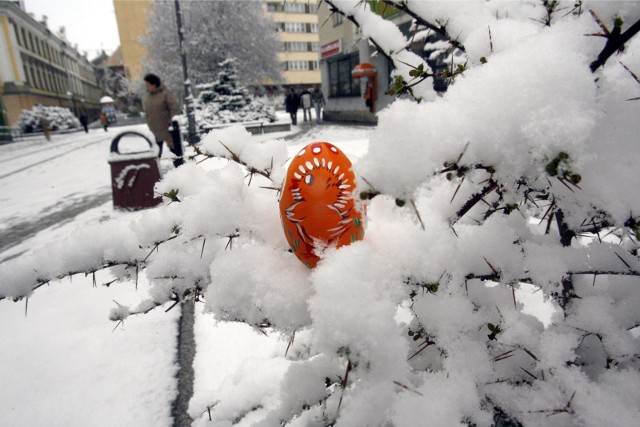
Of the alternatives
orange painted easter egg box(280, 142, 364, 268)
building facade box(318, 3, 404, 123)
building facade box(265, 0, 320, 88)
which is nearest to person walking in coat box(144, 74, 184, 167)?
orange painted easter egg box(280, 142, 364, 268)

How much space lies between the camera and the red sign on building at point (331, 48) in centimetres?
1825

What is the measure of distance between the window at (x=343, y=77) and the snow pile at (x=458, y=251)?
18074 mm

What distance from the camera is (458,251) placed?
3.12ft

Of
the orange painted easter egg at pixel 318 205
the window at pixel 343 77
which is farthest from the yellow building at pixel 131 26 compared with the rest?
the orange painted easter egg at pixel 318 205

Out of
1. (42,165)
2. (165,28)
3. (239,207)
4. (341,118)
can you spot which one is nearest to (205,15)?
(165,28)

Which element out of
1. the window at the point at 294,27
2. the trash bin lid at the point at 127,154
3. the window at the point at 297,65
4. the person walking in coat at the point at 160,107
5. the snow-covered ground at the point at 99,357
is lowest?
the snow-covered ground at the point at 99,357

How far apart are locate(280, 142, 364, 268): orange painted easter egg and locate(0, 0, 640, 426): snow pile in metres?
0.09

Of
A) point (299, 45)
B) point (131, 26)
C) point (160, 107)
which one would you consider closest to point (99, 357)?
point (160, 107)

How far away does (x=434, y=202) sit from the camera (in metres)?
1.04

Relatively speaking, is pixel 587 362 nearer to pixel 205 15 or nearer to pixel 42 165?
pixel 42 165

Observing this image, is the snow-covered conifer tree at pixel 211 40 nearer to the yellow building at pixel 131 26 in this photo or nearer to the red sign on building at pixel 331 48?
the red sign on building at pixel 331 48

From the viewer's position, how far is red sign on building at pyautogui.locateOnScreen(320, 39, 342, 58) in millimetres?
18250

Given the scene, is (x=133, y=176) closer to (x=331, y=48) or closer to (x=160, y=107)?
(x=160, y=107)

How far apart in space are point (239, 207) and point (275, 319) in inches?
14.3
